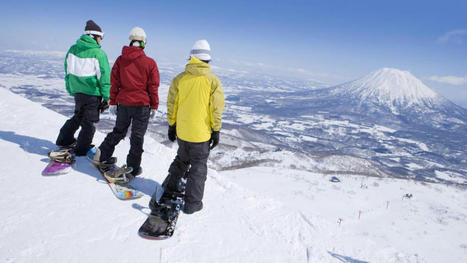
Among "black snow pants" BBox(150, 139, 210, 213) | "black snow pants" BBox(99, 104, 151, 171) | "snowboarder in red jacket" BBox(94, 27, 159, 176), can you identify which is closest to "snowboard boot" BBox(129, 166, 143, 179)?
"black snow pants" BBox(99, 104, 151, 171)

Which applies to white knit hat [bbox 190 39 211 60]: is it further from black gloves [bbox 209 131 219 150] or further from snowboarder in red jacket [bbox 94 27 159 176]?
black gloves [bbox 209 131 219 150]

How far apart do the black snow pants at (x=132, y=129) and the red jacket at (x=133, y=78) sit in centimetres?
15

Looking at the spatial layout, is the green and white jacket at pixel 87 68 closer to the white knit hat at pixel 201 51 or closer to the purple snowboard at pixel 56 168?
the purple snowboard at pixel 56 168

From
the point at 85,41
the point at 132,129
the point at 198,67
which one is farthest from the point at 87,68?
the point at 198,67

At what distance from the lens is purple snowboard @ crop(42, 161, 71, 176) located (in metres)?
4.79

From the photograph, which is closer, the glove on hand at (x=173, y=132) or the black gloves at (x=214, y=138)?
the black gloves at (x=214, y=138)

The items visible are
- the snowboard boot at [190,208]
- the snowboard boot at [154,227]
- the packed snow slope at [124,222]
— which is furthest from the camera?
the snowboard boot at [190,208]

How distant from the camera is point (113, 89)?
4988 mm

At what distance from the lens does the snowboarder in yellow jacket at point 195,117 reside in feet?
13.7

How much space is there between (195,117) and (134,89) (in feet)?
5.12

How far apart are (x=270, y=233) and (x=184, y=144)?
89.8 inches

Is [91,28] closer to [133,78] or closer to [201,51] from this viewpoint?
[133,78]

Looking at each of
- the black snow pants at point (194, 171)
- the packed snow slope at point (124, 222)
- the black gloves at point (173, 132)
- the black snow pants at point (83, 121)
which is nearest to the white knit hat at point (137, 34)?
the black snow pants at point (83, 121)

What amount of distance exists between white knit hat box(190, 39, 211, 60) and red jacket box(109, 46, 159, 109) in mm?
1085
